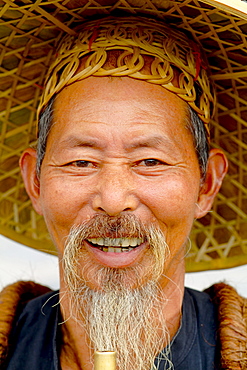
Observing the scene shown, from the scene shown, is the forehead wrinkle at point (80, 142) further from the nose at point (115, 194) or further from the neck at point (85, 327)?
the neck at point (85, 327)

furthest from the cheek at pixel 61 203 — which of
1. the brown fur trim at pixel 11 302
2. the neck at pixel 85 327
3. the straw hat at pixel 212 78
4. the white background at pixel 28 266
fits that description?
the white background at pixel 28 266

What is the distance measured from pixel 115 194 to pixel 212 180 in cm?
49

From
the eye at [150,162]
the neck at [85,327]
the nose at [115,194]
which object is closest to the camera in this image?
the nose at [115,194]

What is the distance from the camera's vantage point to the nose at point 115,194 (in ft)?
5.14

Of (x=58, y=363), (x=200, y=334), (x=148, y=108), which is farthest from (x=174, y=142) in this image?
(x=58, y=363)

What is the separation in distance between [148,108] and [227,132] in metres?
A: 0.52

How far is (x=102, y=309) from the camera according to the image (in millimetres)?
1661

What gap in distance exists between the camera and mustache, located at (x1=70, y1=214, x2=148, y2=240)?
62.6 inches

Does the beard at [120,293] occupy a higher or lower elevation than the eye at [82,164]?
lower

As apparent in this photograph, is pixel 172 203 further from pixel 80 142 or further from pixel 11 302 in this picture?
pixel 11 302

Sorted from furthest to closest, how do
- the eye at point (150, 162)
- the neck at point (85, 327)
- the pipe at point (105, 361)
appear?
the neck at point (85, 327)
the eye at point (150, 162)
the pipe at point (105, 361)

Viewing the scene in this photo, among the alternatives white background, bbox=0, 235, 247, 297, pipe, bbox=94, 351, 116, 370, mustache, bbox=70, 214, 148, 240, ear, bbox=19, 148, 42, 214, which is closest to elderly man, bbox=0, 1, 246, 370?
mustache, bbox=70, 214, 148, 240

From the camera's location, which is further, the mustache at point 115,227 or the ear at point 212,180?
the ear at point 212,180

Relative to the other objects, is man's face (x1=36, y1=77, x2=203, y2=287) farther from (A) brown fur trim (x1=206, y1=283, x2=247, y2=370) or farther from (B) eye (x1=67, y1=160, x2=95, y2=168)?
(A) brown fur trim (x1=206, y1=283, x2=247, y2=370)
